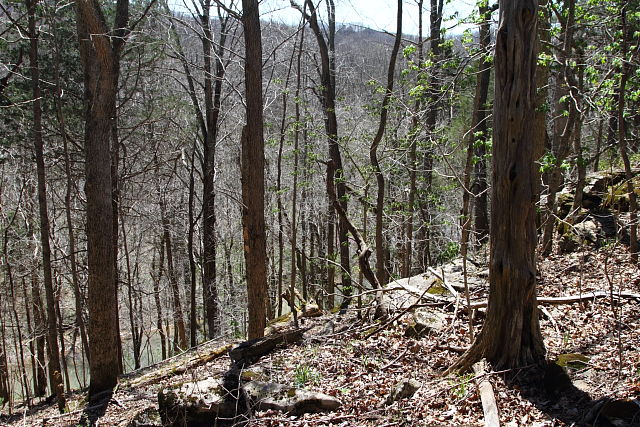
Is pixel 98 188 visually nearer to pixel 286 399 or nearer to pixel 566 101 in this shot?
pixel 286 399

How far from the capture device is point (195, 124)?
1822 centimetres

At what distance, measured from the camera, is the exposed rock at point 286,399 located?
496 cm

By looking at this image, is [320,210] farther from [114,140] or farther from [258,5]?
[258,5]

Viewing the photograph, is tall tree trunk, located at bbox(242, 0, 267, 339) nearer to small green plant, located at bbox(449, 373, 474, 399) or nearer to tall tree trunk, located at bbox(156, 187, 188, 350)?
small green plant, located at bbox(449, 373, 474, 399)

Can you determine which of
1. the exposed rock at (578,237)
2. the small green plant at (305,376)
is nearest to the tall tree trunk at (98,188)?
the small green plant at (305,376)

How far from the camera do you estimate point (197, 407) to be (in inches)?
204

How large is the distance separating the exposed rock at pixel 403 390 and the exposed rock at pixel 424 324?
1.63m

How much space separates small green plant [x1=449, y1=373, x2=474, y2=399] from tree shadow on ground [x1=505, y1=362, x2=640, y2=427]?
1.21ft

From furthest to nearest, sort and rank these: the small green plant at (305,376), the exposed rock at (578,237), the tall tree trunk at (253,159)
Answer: the exposed rock at (578,237), the tall tree trunk at (253,159), the small green plant at (305,376)

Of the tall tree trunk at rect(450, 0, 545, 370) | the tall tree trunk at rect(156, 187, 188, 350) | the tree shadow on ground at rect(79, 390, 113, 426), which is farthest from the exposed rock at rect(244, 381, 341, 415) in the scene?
the tall tree trunk at rect(156, 187, 188, 350)

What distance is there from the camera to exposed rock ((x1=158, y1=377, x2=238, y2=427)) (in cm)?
515

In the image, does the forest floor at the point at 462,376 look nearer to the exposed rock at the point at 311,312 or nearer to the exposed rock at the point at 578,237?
the exposed rock at the point at 578,237

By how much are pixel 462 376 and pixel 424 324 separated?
1754 millimetres

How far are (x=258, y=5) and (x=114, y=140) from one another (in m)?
6.06
